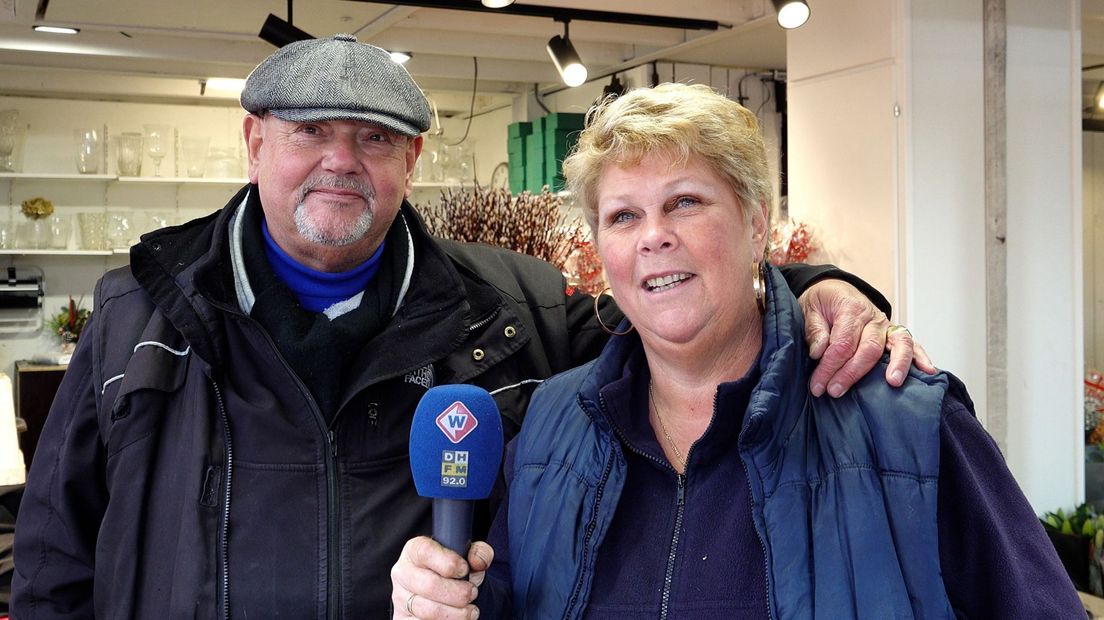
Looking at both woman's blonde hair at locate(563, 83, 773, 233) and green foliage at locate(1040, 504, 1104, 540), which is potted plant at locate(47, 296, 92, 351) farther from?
woman's blonde hair at locate(563, 83, 773, 233)

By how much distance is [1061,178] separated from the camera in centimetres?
417

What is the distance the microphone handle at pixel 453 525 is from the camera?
115 centimetres

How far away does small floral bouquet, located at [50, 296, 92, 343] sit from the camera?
7.27 metres

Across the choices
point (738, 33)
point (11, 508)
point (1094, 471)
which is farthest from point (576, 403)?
point (738, 33)

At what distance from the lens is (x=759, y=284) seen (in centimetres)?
146

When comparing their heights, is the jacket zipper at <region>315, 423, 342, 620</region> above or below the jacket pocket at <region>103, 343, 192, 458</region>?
below

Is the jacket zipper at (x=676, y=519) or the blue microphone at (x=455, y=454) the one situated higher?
the blue microphone at (x=455, y=454)

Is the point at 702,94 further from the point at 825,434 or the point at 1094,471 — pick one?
the point at 1094,471

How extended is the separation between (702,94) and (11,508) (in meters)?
2.60

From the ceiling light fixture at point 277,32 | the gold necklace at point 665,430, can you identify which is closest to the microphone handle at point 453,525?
the gold necklace at point 665,430

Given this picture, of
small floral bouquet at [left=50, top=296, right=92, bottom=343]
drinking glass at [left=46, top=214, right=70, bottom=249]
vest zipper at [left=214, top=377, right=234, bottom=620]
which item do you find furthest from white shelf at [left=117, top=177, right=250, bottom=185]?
vest zipper at [left=214, top=377, right=234, bottom=620]

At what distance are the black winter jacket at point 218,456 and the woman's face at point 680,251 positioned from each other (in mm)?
247

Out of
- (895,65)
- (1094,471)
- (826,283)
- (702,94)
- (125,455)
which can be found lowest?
(1094,471)

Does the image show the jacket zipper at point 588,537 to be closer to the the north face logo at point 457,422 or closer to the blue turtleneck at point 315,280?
the the north face logo at point 457,422
